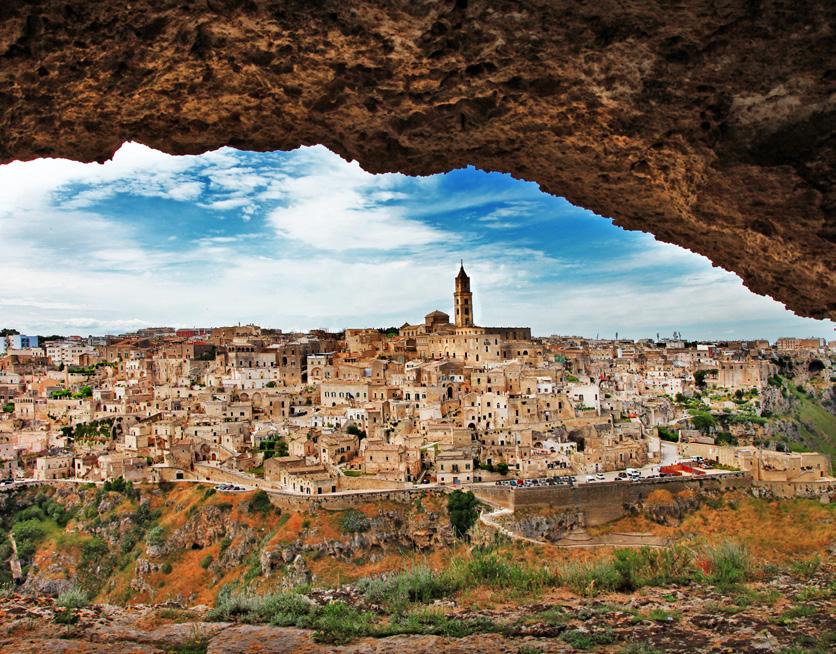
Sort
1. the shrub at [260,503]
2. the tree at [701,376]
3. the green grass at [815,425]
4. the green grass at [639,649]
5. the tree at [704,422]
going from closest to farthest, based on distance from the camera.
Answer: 1. the green grass at [639,649]
2. the shrub at [260,503]
3. the tree at [704,422]
4. the green grass at [815,425]
5. the tree at [701,376]

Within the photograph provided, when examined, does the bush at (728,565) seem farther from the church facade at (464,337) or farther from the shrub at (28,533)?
the church facade at (464,337)

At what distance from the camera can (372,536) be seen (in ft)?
75.5

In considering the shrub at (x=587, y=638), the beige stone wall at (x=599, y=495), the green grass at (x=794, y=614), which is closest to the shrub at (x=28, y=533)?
the beige stone wall at (x=599, y=495)

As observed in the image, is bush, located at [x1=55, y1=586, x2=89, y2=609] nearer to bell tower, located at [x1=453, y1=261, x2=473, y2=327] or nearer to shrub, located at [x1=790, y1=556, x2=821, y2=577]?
shrub, located at [x1=790, y1=556, x2=821, y2=577]

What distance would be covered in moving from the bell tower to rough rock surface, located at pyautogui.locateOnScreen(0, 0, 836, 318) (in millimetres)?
47538

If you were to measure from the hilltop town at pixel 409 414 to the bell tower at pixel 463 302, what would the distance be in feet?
0.42

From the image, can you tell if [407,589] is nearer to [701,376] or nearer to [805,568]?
[805,568]

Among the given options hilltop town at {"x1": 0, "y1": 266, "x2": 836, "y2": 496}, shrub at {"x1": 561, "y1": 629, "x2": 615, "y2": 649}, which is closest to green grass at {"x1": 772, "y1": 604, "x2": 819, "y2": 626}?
shrub at {"x1": 561, "y1": 629, "x2": 615, "y2": 649}

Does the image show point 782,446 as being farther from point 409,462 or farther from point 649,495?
point 409,462

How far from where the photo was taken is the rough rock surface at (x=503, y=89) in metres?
2.68

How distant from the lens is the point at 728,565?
21.6 feet

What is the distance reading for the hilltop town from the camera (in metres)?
26.0

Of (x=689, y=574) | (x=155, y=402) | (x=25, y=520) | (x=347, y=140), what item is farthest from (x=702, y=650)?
(x=155, y=402)

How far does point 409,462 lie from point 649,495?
9.02m
